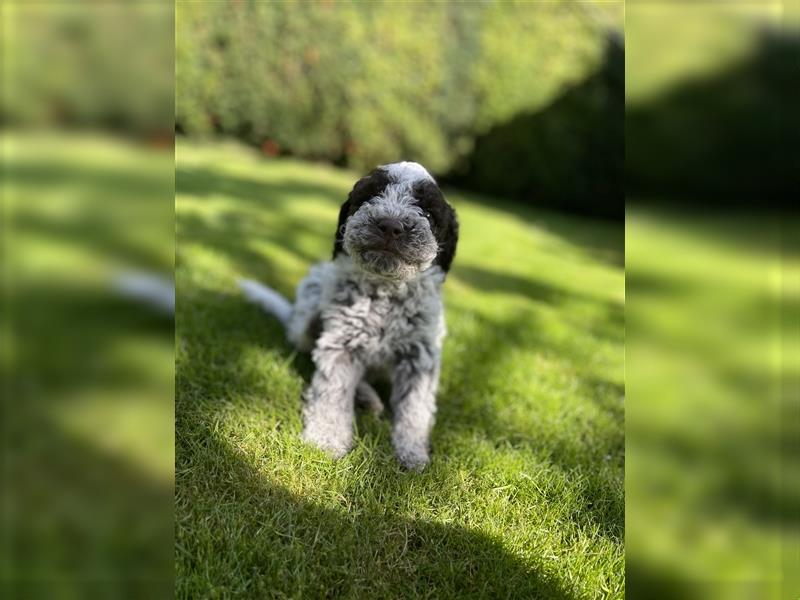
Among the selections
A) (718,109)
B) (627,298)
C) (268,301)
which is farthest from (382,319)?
(718,109)

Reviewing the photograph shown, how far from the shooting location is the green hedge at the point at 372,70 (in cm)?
1108

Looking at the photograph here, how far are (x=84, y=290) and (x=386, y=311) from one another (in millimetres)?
2157

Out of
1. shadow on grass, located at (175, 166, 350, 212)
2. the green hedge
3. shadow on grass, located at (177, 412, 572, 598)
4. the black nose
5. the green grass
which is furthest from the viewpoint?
the green hedge

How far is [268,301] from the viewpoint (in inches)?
161

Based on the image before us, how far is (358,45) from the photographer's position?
11.2 m

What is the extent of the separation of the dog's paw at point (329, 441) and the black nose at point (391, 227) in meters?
1.00

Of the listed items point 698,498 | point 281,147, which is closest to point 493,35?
Answer: point 281,147

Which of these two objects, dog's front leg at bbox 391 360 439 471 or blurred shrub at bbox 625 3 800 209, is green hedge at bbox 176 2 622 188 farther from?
blurred shrub at bbox 625 3 800 209

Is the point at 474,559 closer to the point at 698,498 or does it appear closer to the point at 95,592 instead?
the point at 698,498

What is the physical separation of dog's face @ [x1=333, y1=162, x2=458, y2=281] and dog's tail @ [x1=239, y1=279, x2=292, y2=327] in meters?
1.13

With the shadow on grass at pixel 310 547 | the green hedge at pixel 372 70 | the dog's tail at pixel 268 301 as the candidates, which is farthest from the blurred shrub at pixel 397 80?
the shadow on grass at pixel 310 547

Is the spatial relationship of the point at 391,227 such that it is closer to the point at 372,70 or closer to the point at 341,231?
the point at 341,231

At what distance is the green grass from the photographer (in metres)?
2.07

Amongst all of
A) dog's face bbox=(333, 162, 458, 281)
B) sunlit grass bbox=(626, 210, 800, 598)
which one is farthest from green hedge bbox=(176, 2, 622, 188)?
sunlit grass bbox=(626, 210, 800, 598)
